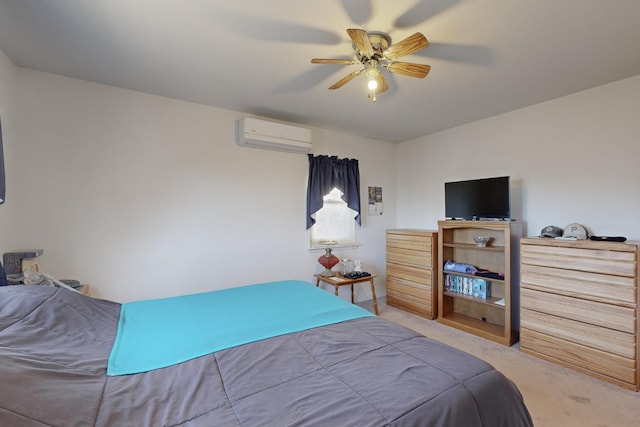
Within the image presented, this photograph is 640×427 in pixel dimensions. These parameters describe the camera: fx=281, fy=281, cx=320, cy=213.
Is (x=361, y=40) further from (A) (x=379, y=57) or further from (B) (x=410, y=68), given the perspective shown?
(B) (x=410, y=68)

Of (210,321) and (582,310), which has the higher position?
(210,321)

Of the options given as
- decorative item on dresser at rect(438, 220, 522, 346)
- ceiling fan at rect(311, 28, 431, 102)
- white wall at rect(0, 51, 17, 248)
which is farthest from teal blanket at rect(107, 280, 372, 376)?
decorative item on dresser at rect(438, 220, 522, 346)

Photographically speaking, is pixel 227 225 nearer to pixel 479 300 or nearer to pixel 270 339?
pixel 270 339

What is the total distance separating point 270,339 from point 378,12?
6.50ft

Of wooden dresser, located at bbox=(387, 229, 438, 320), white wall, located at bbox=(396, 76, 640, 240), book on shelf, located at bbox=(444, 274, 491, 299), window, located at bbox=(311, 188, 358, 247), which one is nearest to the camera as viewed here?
white wall, located at bbox=(396, 76, 640, 240)

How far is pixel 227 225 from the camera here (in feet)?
10.5

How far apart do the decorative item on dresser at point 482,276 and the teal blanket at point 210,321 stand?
1982 mm

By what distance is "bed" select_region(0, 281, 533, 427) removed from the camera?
2.94ft

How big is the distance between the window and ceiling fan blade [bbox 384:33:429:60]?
7.59 ft

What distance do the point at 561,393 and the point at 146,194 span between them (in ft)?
13.0

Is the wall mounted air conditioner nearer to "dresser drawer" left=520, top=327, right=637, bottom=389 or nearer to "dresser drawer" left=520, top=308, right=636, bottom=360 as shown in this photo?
"dresser drawer" left=520, top=308, right=636, bottom=360

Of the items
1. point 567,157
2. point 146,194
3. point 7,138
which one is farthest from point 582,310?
point 7,138

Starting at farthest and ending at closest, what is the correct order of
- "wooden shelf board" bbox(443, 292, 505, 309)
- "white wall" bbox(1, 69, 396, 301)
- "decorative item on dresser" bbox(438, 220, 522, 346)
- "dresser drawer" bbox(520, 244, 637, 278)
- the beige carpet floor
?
"wooden shelf board" bbox(443, 292, 505, 309) → "decorative item on dresser" bbox(438, 220, 522, 346) → "white wall" bbox(1, 69, 396, 301) → "dresser drawer" bbox(520, 244, 637, 278) → the beige carpet floor

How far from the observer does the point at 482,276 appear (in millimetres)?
3230
